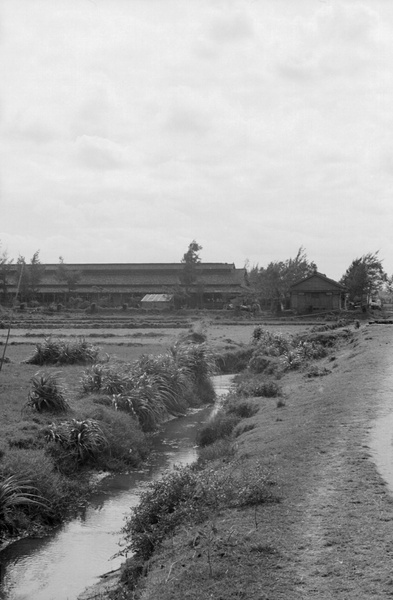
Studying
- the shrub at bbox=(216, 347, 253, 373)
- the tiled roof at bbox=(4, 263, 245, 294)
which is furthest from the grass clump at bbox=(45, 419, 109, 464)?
the tiled roof at bbox=(4, 263, 245, 294)

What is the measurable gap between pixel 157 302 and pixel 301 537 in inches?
2749

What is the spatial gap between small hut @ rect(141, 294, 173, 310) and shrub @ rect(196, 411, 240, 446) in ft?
186

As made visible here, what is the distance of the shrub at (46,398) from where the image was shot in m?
17.7

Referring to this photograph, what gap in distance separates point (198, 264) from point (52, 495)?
75.4 metres

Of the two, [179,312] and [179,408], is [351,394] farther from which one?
[179,312]

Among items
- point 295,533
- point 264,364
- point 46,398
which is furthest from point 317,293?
→ point 295,533

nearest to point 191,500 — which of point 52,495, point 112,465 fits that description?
point 52,495

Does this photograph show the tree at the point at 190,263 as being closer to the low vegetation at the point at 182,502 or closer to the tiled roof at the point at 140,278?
the tiled roof at the point at 140,278

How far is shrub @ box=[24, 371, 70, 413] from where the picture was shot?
1766cm

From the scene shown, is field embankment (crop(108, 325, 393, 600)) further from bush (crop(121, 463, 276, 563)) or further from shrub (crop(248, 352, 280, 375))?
shrub (crop(248, 352, 280, 375))

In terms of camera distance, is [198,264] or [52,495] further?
[198,264]

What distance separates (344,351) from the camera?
1139 inches

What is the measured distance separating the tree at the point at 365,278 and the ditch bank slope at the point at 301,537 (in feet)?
217

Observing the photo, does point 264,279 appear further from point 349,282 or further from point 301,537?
point 301,537
